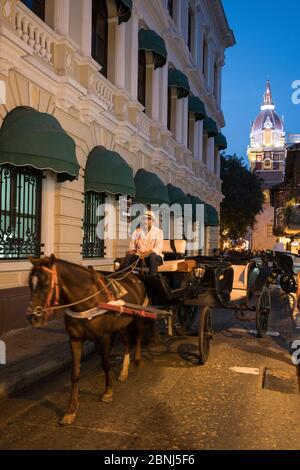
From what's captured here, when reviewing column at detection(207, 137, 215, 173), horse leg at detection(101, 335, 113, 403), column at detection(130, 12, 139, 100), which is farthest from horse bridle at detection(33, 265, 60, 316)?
column at detection(207, 137, 215, 173)

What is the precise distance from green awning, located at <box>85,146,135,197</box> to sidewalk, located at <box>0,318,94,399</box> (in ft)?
13.2

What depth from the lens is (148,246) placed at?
23.8 ft

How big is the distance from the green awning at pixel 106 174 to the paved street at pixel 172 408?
5328mm

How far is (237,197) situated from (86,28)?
108 ft

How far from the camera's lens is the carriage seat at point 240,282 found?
911 cm

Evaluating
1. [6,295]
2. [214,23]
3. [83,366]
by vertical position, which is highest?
[214,23]

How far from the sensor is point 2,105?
8875mm

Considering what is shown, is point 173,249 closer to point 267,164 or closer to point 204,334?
point 204,334

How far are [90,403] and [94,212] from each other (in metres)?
8.64

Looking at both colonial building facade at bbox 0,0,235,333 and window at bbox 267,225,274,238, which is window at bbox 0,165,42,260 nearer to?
colonial building facade at bbox 0,0,235,333

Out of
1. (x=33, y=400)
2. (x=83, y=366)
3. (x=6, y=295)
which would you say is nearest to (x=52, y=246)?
(x=6, y=295)

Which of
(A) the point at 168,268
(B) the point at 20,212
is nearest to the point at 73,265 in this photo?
(A) the point at 168,268

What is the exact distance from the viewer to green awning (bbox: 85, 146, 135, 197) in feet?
39.3

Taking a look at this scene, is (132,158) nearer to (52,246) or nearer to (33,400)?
(52,246)
